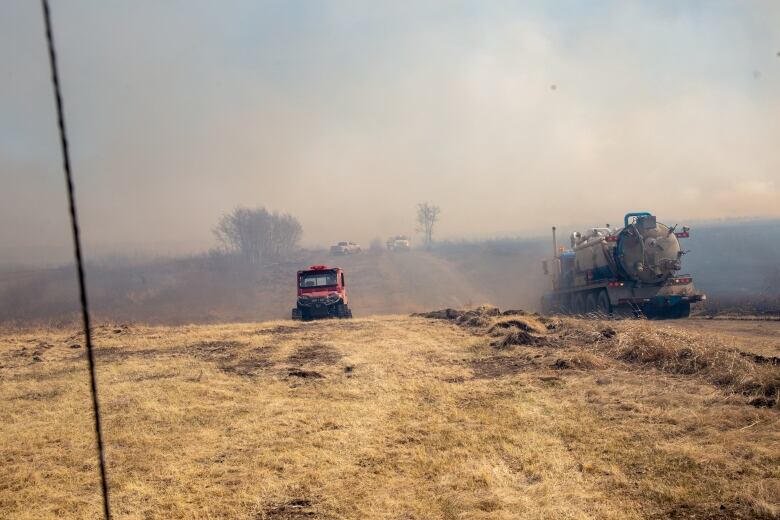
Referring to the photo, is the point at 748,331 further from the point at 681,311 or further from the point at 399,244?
the point at 399,244

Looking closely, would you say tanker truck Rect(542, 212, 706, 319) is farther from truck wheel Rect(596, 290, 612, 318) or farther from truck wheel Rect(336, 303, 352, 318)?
truck wheel Rect(336, 303, 352, 318)

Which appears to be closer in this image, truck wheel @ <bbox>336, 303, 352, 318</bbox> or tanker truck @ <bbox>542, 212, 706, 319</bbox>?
tanker truck @ <bbox>542, 212, 706, 319</bbox>

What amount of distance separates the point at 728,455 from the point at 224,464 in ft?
19.4

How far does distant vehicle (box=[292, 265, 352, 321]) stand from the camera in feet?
97.5

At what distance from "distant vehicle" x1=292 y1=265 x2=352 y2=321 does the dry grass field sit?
15540 mm

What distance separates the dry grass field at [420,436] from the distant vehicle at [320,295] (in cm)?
1554

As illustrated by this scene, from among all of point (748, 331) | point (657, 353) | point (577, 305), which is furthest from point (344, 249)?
point (657, 353)

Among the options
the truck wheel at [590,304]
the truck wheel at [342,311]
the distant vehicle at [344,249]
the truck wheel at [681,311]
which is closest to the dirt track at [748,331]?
the truck wheel at [681,311]

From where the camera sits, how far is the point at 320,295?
98.0ft

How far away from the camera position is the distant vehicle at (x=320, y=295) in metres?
29.7

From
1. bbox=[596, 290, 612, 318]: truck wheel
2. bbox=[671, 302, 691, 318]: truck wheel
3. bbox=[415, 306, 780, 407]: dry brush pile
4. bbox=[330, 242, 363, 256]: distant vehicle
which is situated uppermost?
bbox=[330, 242, 363, 256]: distant vehicle

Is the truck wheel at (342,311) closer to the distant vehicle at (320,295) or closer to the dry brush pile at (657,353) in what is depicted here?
the distant vehicle at (320,295)

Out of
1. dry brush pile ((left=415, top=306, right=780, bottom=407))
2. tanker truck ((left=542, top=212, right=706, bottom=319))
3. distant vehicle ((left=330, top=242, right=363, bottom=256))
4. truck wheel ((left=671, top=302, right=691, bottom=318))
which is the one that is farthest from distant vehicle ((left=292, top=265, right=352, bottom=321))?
distant vehicle ((left=330, top=242, right=363, bottom=256))

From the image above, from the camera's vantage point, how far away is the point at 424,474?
6242 mm
